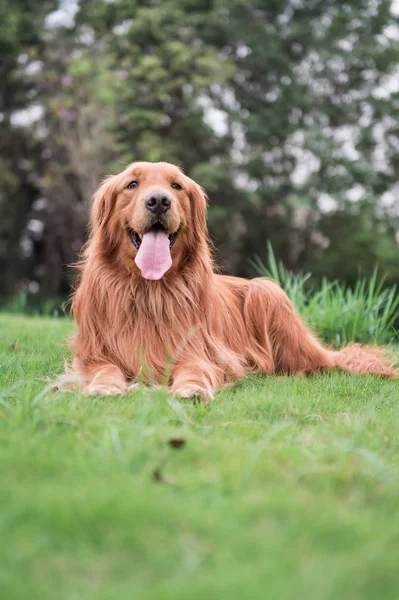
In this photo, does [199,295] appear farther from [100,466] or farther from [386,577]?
[386,577]

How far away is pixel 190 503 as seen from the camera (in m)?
1.84

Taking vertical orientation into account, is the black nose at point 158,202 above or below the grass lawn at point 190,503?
above

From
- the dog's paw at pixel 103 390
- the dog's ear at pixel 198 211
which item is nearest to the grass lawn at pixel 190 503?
the dog's paw at pixel 103 390

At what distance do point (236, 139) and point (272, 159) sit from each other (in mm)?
1201

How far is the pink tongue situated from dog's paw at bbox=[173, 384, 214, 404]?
0.69 meters

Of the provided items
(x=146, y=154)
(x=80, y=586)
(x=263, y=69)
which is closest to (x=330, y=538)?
(x=80, y=586)

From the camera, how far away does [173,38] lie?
17547 millimetres

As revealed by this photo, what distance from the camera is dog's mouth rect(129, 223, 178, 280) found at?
3.65 m

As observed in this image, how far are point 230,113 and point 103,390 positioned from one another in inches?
636

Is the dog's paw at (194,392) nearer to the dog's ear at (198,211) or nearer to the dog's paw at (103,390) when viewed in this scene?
the dog's paw at (103,390)

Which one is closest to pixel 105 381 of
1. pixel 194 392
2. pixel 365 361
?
pixel 194 392

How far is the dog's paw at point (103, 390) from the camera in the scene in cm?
324

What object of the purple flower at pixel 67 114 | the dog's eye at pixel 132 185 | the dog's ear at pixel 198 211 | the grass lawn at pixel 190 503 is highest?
the purple flower at pixel 67 114

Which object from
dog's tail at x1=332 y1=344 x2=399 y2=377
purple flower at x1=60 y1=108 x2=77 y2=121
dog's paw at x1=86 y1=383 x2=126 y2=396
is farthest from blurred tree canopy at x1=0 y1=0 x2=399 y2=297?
dog's paw at x1=86 y1=383 x2=126 y2=396
